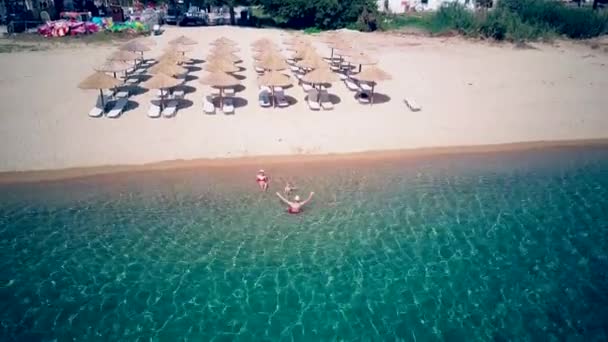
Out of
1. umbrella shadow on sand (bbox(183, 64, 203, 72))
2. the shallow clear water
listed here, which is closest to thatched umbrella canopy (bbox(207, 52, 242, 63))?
umbrella shadow on sand (bbox(183, 64, 203, 72))

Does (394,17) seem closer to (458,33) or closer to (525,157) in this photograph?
(458,33)

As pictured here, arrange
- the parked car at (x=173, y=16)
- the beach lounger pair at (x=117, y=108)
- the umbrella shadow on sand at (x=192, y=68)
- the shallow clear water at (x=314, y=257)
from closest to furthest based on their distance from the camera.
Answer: the shallow clear water at (x=314, y=257)
the beach lounger pair at (x=117, y=108)
the umbrella shadow on sand at (x=192, y=68)
the parked car at (x=173, y=16)

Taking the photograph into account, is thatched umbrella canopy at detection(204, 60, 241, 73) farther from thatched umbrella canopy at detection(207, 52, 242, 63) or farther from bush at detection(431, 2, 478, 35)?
bush at detection(431, 2, 478, 35)

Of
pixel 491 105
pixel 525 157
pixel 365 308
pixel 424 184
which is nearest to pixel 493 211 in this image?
pixel 424 184

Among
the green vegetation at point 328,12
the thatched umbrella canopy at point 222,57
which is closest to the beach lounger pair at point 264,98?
the thatched umbrella canopy at point 222,57

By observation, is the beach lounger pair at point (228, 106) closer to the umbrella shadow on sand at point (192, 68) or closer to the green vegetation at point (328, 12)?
the umbrella shadow on sand at point (192, 68)

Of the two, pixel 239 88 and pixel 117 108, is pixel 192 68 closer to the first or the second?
pixel 239 88
